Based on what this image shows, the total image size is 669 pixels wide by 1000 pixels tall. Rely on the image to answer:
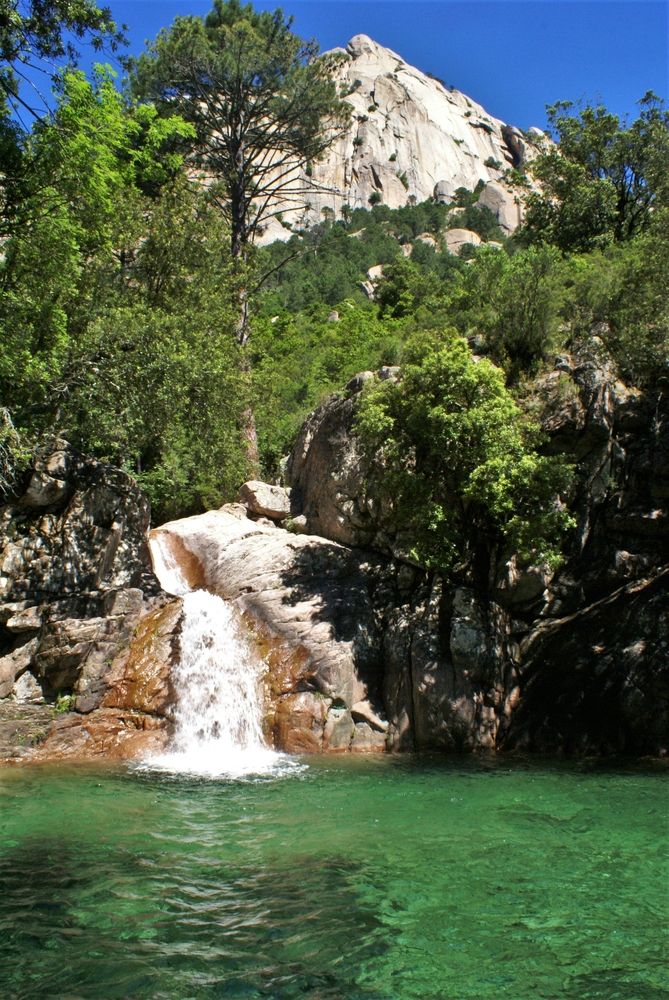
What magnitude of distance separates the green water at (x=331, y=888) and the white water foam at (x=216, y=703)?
1.45 meters

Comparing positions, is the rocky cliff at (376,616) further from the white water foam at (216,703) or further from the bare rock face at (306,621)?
the white water foam at (216,703)

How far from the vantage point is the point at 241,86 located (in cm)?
2384

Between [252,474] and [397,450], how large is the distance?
907 cm

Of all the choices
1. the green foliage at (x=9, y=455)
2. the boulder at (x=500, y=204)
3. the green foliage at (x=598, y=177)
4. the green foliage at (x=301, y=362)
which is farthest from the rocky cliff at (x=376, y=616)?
the boulder at (x=500, y=204)

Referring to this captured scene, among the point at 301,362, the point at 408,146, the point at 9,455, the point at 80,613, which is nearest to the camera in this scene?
the point at 9,455

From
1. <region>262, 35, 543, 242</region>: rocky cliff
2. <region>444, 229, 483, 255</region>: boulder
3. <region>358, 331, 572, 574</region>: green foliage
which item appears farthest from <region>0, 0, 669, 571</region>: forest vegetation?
<region>262, 35, 543, 242</region>: rocky cliff

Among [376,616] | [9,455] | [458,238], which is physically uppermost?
[458,238]

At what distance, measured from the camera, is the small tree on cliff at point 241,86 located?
2320 centimetres

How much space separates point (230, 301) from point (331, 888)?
20.4m

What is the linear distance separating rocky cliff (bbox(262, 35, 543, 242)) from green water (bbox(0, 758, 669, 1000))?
83.5m

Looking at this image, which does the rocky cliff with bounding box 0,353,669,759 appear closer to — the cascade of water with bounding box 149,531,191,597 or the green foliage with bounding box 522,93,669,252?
the cascade of water with bounding box 149,531,191,597

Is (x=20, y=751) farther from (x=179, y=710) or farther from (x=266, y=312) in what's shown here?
(x=266, y=312)

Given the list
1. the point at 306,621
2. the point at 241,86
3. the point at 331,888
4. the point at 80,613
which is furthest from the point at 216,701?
the point at 241,86

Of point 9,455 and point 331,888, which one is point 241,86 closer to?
point 9,455
